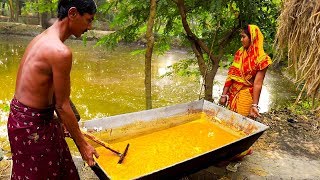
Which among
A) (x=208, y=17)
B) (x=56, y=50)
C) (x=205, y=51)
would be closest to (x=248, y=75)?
(x=205, y=51)

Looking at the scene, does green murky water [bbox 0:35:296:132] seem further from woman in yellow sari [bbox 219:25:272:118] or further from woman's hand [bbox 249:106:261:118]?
woman's hand [bbox 249:106:261:118]

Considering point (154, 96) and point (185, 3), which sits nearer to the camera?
point (185, 3)

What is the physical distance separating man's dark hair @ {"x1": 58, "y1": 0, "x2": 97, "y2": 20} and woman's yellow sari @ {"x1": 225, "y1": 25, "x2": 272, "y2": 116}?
2.35m

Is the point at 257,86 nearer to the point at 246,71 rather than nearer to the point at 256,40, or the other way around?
the point at 246,71

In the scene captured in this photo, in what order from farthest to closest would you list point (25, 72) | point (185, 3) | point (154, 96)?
point (154, 96), point (185, 3), point (25, 72)

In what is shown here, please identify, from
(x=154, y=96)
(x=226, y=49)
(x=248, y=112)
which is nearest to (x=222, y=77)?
(x=154, y=96)

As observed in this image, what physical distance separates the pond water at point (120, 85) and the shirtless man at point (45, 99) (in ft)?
15.7

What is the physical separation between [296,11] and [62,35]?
1.78m

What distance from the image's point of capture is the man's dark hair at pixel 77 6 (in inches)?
79.9

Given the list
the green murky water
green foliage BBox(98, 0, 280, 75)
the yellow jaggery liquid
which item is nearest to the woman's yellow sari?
the yellow jaggery liquid

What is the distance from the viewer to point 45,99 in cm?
210

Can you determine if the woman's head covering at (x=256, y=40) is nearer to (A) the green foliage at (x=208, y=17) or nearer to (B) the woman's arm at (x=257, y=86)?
(B) the woman's arm at (x=257, y=86)

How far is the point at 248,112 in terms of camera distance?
409 cm

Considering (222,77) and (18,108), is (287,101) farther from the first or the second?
(18,108)
